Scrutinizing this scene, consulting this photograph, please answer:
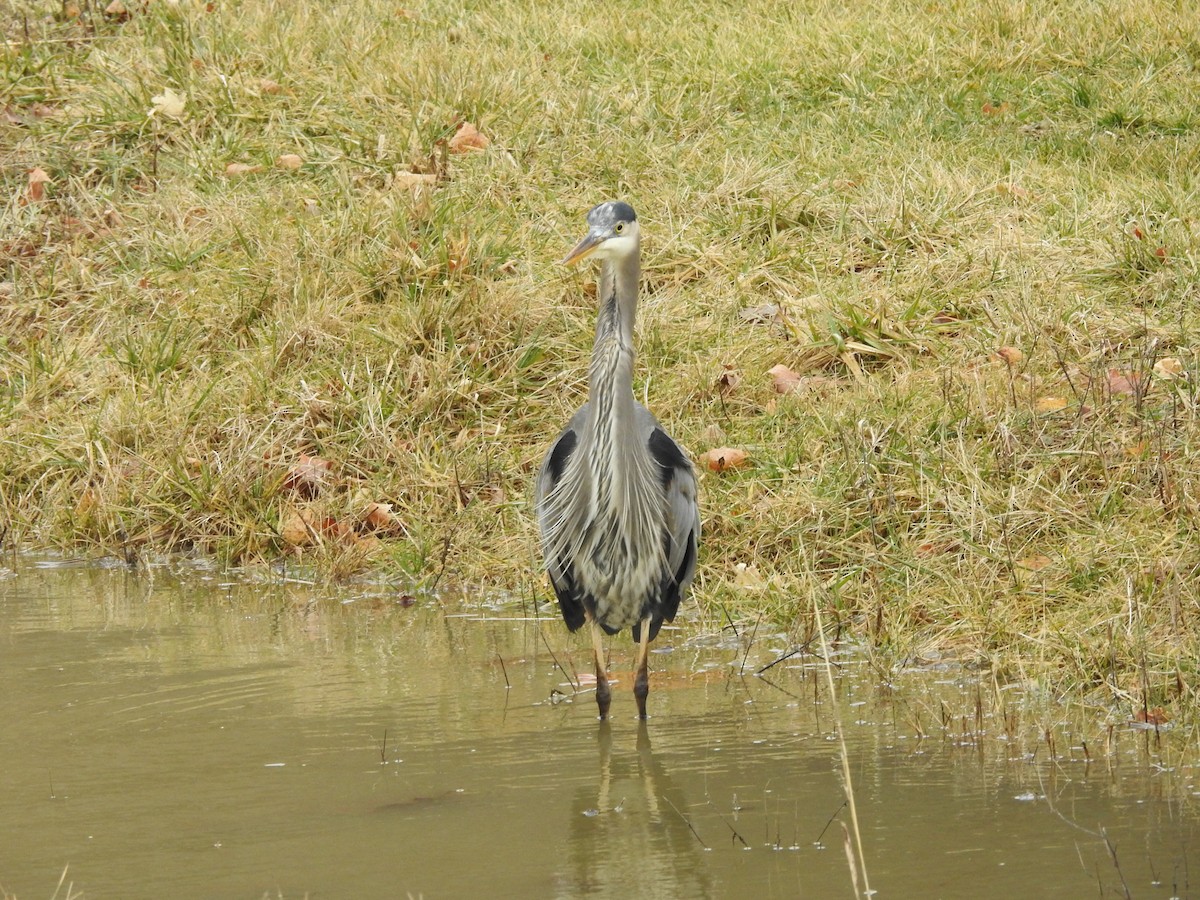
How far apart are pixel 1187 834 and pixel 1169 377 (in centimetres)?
324

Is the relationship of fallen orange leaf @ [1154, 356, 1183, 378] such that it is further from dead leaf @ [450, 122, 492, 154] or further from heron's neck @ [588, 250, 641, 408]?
dead leaf @ [450, 122, 492, 154]

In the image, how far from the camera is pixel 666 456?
5555mm

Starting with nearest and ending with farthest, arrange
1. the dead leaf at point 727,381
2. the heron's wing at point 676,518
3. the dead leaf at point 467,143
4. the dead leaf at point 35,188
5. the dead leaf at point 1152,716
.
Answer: the dead leaf at point 1152,716
the heron's wing at point 676,518
the dead leaf at point 727,381
the dead leaf at point 467,143
the dead leaf at point 35,188

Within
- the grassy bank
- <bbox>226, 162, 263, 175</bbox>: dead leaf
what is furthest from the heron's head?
<bbox>226, 162, 263, 175</bbox>: dead leaf

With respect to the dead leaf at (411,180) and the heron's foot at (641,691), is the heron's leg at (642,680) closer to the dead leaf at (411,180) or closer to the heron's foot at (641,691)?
the heron's foot at (641,691)

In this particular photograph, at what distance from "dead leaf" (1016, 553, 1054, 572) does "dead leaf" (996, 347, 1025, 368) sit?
145 centimetres

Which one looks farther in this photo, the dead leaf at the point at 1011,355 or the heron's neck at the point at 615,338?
the dead leaf at the point at 1011,355

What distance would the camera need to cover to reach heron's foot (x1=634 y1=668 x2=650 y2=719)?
513cm

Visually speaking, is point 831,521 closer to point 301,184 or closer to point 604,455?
point 604,455

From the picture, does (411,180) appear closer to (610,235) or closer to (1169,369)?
(610,235)

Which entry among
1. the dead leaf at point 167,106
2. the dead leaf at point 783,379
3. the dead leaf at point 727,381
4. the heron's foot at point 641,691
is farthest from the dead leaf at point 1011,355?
the dead leaf at point 167,106

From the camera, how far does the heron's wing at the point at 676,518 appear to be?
5.52m

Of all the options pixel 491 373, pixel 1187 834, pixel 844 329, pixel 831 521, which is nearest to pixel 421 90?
pixel 491 373

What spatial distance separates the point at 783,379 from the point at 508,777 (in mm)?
3213
